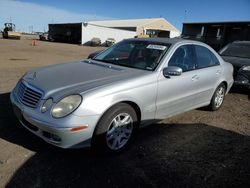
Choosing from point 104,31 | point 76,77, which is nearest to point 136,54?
point 76,77

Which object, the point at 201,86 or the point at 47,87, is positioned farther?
the point at 201,86

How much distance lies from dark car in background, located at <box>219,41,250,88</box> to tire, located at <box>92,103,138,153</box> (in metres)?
5.08

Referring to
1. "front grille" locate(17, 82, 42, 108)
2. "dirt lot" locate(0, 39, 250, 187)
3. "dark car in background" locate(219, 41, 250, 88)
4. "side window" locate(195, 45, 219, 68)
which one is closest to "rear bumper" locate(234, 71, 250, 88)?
"dark car in background" locate(219, 41, 250, 88)

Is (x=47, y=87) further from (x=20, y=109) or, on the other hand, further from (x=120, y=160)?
(x=120, y=160)

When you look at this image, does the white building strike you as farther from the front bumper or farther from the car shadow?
the front bumper

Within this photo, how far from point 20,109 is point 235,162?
9.74 ft

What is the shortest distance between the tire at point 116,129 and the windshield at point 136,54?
89cm

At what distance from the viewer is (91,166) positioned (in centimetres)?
354

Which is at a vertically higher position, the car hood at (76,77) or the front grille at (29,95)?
the car hood at (76,77)

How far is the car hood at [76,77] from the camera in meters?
3.57

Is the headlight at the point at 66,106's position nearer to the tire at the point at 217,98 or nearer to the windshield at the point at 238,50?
the tire at the point at 217,98

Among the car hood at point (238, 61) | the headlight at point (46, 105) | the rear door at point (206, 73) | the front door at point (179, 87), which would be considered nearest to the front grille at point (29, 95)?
the headlight at point (46, 105)

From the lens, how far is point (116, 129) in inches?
150

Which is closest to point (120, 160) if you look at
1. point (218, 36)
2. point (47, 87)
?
point (47, 87)
